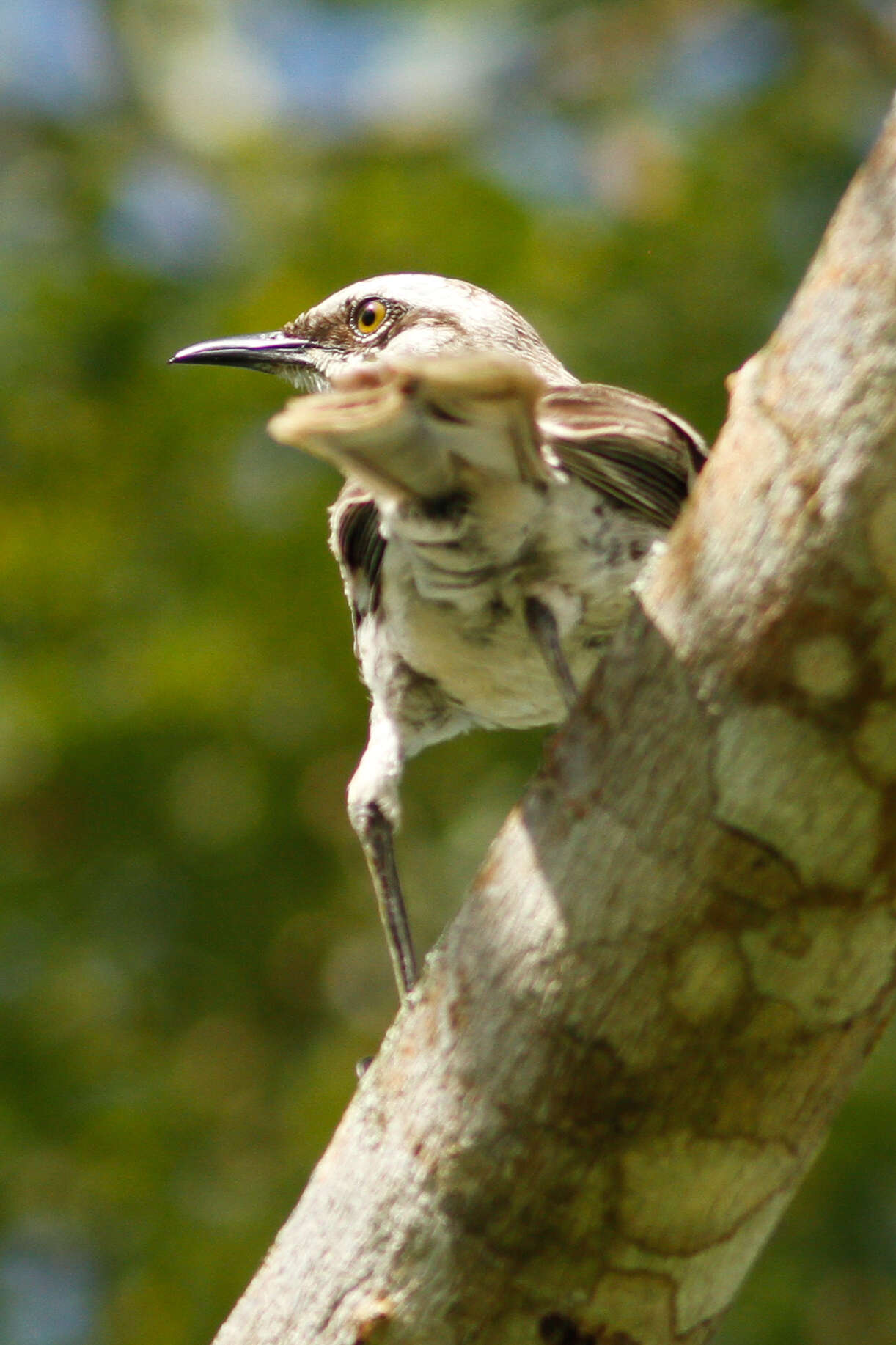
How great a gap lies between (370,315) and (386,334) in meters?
0.12

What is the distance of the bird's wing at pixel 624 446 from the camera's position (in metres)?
3.30

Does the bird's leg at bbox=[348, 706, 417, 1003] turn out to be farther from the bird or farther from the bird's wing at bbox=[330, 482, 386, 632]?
the bird's wing at bbox=[330, 482, 386, 632]

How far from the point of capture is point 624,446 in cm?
348

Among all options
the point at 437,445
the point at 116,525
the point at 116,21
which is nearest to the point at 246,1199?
the point at 116,525

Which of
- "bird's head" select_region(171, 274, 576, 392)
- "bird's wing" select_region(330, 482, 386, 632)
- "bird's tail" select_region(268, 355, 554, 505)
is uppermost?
"bird's head" select_region(171, 274, 576, 392)

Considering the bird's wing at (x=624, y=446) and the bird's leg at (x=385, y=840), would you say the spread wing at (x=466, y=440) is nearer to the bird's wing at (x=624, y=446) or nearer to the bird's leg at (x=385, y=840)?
the bird's wing at (x=624, y=446)

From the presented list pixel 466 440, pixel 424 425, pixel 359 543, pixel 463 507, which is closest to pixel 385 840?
pixel 359 543

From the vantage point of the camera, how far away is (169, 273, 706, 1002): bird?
8.09 feet

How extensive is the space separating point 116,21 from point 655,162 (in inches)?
139

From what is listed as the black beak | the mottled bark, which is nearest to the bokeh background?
the black beak

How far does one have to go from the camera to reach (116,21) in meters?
8.70

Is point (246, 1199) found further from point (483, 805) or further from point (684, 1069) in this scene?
point (684, 1069)

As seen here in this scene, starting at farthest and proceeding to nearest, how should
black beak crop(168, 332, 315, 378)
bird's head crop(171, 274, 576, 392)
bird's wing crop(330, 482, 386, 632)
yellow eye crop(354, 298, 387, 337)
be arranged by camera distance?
black beak crop(168, 332, 315, 378) → yellow eye crop(354, 298, 387, 337) → bird's head crop(171, 274, 576, 392) → bird's wing crop(330, 482, 386, 632)

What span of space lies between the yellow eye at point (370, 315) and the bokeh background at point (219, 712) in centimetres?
A: 141
